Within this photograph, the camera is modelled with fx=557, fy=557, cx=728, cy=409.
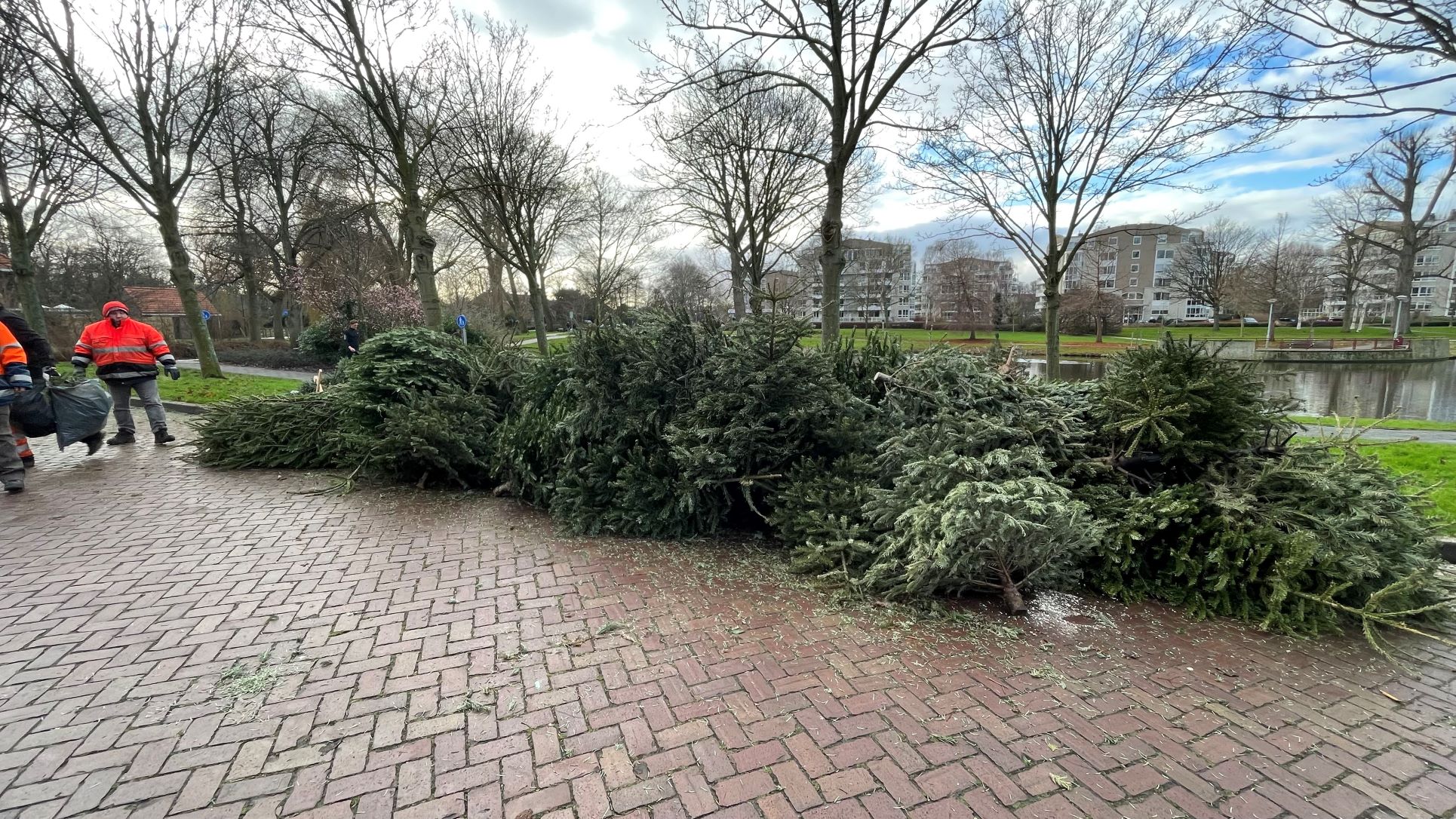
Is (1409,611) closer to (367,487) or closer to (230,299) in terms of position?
(367,487)

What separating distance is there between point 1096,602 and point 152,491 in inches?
322

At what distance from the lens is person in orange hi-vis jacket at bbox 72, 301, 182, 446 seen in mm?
7082

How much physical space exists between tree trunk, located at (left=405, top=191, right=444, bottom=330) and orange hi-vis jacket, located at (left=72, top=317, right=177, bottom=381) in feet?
13.2

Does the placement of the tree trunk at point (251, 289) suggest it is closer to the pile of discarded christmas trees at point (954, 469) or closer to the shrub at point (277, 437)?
the shrub at point (277, 437)

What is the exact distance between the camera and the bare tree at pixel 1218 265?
4262 cm

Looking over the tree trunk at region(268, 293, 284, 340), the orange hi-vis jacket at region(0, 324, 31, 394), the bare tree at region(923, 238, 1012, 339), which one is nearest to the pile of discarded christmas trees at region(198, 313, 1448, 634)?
the orange hi-vis jacket at region(0, 324, 31, 394)

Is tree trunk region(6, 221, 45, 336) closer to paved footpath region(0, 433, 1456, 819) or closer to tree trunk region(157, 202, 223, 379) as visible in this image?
tree trunk region(157, 202, 223, 379)

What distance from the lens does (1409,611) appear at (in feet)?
8.37

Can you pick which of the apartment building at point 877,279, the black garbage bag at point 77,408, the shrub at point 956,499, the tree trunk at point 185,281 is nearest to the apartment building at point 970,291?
the apartment building at point 877,279

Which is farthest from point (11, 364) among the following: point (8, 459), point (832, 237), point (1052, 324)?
Answer: point (1052, 324)

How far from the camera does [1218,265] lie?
4447cm

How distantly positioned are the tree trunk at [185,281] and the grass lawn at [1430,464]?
20.8 meters

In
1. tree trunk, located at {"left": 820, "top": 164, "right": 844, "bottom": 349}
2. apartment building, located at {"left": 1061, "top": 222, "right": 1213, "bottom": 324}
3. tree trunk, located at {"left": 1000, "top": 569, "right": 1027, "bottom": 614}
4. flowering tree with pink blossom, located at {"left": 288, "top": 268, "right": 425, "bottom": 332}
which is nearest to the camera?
tree trunk, located at {"left": 1000, "top": 569, "right": 1027, "bottom": 614}

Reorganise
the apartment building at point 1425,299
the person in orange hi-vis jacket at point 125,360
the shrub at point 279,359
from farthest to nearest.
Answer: the apartment building at point 1425,299
the shrub at point 279,359
the person in orange hi-vis jacket at point 125,360
